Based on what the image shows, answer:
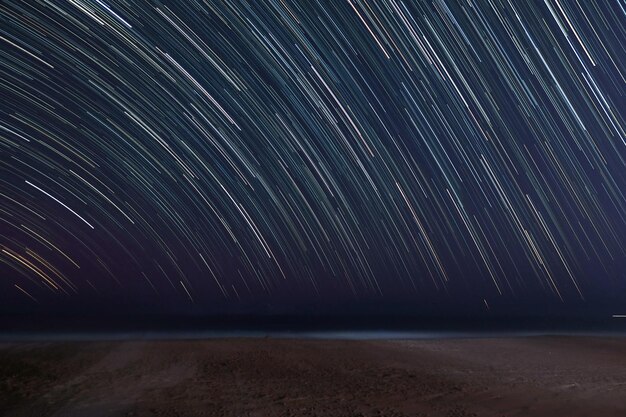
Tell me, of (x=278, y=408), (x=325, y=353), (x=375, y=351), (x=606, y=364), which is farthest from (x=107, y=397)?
(x=606, y=364)

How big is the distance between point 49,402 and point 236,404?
13.8 feet

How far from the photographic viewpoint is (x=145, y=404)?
13.6 meters

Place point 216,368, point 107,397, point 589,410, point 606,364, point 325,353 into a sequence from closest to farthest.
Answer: point 589,410 < point 107,397 < point 216,368 < point 606,364 < point 325,353

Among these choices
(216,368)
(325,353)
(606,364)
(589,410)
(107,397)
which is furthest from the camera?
(325,353)

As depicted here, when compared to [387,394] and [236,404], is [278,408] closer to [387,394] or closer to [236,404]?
[236,404]

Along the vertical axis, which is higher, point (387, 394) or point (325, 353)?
point (325, 353)

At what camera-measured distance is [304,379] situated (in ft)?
55.2

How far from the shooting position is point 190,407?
13.6 meters

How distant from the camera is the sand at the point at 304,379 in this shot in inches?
533

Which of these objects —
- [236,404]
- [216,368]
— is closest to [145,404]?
[236,404]

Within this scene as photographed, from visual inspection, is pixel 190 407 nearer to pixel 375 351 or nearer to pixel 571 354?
pixel 375 351

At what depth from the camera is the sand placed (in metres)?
13.5

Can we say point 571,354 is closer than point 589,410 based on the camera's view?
No

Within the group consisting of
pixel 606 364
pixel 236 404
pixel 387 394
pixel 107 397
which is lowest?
pixel 606 364
